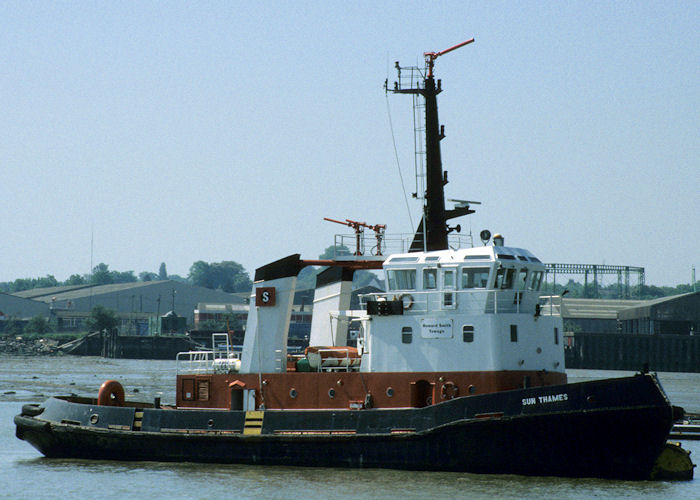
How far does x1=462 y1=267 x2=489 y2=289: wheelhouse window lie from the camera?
21.8 m

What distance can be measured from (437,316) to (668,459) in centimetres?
587

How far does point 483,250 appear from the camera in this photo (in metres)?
22.0

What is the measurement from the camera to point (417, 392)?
71.7ft

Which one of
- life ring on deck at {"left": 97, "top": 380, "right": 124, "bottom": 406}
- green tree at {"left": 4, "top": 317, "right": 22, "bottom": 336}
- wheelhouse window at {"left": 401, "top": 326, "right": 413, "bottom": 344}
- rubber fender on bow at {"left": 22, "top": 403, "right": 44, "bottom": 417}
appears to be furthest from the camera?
green tree at {"left": 4, "top": 317, "right": 22, "bottom": 336}

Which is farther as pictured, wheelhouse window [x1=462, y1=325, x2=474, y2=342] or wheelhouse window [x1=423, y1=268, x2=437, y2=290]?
wheelhouse window [x1=423, y1=268, x2=437, y2=290]

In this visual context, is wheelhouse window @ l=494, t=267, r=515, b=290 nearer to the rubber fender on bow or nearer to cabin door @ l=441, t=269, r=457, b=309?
cabin door @ l=441, t=269, r=457, b=309

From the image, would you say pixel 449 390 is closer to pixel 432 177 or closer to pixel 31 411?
pixel 432 177

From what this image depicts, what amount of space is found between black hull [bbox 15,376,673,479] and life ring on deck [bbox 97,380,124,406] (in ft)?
11.7

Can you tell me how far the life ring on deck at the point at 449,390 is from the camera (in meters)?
21.4

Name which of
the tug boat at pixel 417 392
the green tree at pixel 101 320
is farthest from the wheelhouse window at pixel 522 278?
the green tree at pixel 101 320

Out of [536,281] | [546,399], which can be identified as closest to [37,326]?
[536,281]

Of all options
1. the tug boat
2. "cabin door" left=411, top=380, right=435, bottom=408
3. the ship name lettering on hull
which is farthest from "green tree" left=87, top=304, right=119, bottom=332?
the ship name lettering on hull

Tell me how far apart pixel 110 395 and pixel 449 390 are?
9501 millimetres

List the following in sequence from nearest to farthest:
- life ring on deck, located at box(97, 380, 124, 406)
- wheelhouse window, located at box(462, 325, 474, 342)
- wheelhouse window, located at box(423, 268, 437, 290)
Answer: wheelhouse window, located at box(462, 325, 474, 342)
wheelhouse window, located at box(423, 268, 437, 290)
life ring on deck, located at box(97, 380, 124, 406)
